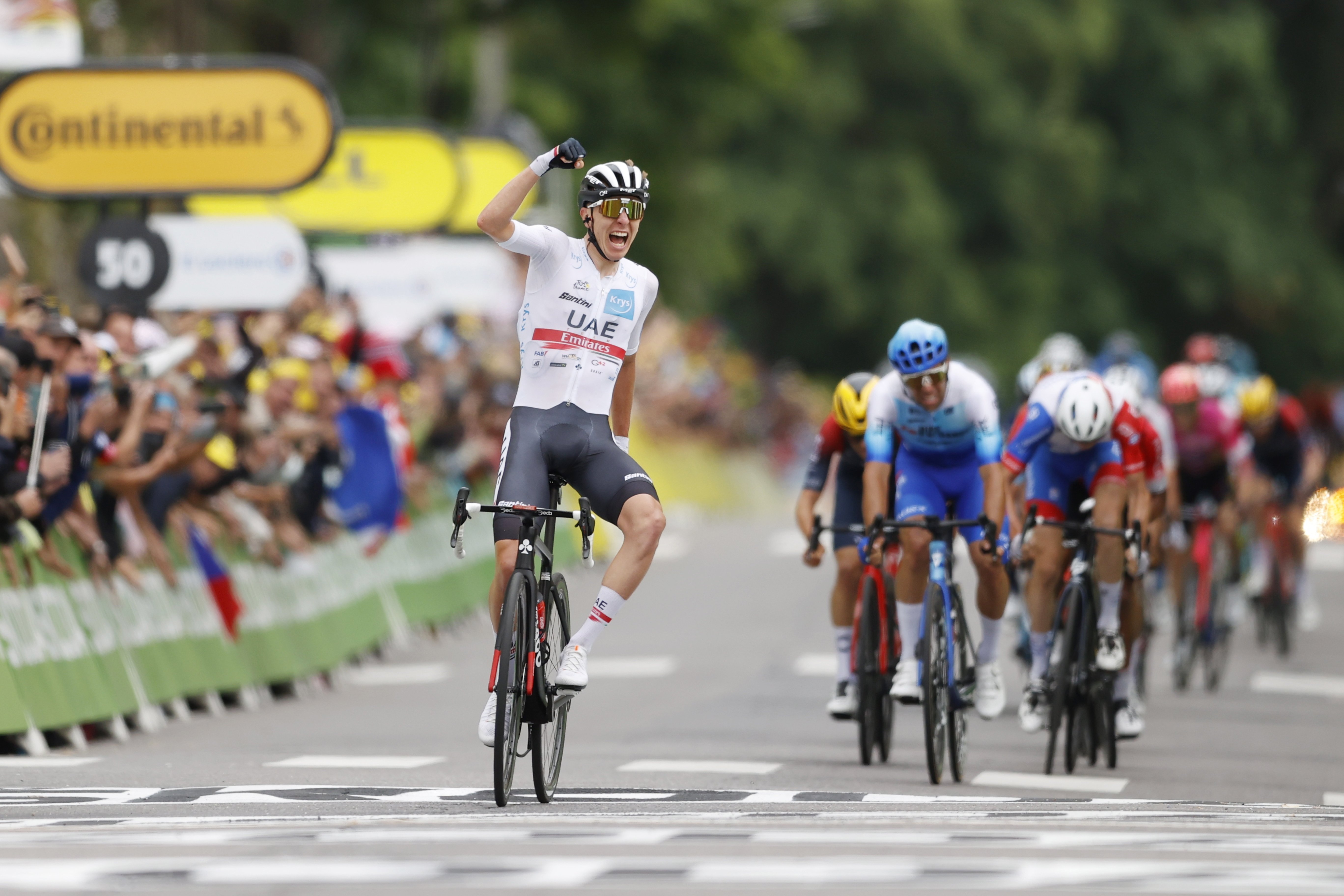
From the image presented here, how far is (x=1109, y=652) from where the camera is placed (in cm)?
1298

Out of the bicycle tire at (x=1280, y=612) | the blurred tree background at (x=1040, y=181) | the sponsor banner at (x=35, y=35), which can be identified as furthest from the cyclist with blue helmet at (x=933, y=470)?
the blurred tree background at (x=1040, y=181)

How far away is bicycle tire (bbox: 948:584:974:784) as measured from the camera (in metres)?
12.0

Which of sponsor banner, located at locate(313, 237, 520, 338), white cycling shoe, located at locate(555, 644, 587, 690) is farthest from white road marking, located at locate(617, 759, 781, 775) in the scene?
sponsor banner, located at locate(313, 237, 520, 338)

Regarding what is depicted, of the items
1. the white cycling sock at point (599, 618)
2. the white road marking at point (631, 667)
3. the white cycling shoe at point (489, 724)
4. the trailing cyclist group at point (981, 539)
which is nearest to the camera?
the white cycling shoe at point (489, 724)

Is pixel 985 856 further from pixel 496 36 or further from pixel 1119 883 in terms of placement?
pixel 496 36

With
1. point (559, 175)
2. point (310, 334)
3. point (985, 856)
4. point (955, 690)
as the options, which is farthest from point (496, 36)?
point (985, 856)

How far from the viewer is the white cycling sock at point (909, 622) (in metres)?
12.5

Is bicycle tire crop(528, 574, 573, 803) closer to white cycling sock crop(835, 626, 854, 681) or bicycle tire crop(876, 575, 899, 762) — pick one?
bicycle tire crop(876, 575, 899, 762)

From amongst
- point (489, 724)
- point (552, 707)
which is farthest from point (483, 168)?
point (489, 724)

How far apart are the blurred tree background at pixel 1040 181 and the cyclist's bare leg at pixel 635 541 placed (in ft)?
129

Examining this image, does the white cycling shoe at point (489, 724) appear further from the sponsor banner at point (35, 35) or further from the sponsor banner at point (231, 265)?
the sponsor banner at point (35, 35)

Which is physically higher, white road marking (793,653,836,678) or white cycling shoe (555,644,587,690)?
white cycling shoe (555,644,587,690)

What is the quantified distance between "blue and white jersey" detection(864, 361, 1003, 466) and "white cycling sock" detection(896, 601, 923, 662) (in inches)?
26.8

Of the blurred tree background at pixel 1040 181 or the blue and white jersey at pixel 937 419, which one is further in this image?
the blurred tree background at pixel 1040 181
